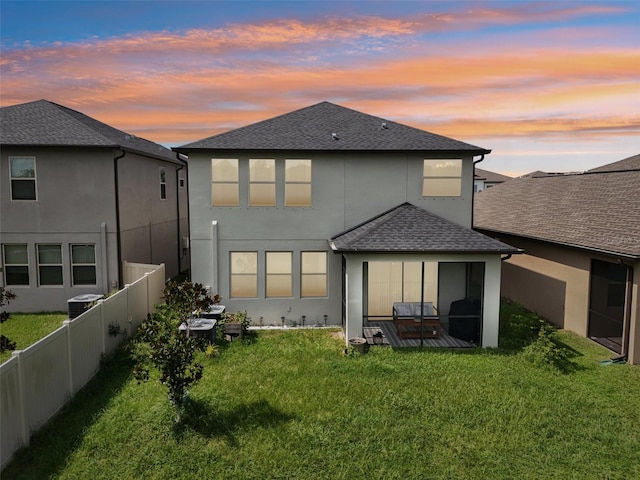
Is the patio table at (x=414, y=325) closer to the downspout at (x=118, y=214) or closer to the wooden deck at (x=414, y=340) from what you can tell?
the wooden deck at (x=414, y=340)

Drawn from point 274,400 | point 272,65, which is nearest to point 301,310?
point 274,400

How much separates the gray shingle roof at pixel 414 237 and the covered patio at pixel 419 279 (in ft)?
0.09

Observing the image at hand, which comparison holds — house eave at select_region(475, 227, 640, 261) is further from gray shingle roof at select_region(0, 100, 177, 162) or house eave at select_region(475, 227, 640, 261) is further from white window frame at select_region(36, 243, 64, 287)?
white window frame at select_region(36, 243, 64, 287)

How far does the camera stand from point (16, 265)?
50.8 ft

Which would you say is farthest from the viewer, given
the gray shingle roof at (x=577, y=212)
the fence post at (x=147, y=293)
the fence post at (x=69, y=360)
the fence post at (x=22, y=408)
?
the fence post at (x=147, y=293)

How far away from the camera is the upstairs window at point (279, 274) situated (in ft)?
47.1

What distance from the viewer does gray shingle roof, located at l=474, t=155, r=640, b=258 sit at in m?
12.6

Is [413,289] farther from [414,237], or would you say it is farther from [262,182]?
[262,182]

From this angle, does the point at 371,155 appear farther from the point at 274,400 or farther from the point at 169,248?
the point at 169,248

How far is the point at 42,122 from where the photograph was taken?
1628 cm

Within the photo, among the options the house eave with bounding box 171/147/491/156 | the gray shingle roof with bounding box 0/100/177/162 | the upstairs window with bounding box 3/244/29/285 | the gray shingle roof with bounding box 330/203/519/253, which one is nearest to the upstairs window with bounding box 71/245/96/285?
the upstairs window with bounding box 3/244/29/285

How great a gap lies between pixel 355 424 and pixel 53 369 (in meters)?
5.77

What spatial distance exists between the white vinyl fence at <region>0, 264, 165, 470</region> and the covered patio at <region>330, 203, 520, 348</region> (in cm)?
646

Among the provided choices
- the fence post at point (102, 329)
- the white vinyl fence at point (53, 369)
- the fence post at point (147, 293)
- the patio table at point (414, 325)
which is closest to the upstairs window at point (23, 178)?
the fence post at point (147, 293)
